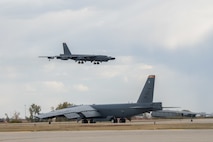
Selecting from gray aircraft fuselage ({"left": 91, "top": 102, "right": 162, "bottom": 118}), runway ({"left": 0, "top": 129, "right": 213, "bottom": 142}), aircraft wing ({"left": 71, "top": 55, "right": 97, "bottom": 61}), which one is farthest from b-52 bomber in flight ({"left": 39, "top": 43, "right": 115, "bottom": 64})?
runway ({"left": 0, "top": 129, "right": 213, "bottom": 142})

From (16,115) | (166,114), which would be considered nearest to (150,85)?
(166,114)

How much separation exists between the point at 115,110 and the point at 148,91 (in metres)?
8.51

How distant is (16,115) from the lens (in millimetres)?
189750

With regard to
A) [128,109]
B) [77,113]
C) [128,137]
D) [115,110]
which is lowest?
[128,137]

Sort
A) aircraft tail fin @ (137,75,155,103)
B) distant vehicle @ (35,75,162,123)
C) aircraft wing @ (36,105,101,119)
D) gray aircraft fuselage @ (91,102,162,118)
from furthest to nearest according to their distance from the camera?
aircraft wing @ (36,105,101,119)
aircraft tail fin @ (137,75,155,103)
distant vehicle @ (35,75,162,123)
gray aircraft fuselage @ (91,102,162,118)

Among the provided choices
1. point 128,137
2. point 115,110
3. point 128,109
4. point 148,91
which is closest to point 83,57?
point 115,110

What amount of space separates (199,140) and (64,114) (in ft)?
275

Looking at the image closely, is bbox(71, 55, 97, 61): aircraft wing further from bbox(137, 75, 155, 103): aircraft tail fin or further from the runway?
the runway

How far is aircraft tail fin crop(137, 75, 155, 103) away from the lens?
11188 centimetres

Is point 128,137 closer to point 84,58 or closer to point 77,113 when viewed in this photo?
point 84,58

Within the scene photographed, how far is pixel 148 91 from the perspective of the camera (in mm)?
112438

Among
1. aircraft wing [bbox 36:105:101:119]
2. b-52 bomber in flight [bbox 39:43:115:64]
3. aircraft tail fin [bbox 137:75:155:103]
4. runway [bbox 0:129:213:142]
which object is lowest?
runway [bbox 0:129:213:142]

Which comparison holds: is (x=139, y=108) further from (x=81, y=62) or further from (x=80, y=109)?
(x=81, y=62)

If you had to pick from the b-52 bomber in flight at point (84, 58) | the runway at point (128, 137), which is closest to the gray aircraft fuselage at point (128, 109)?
the b-52 bomber in flight at point (84, 58)
